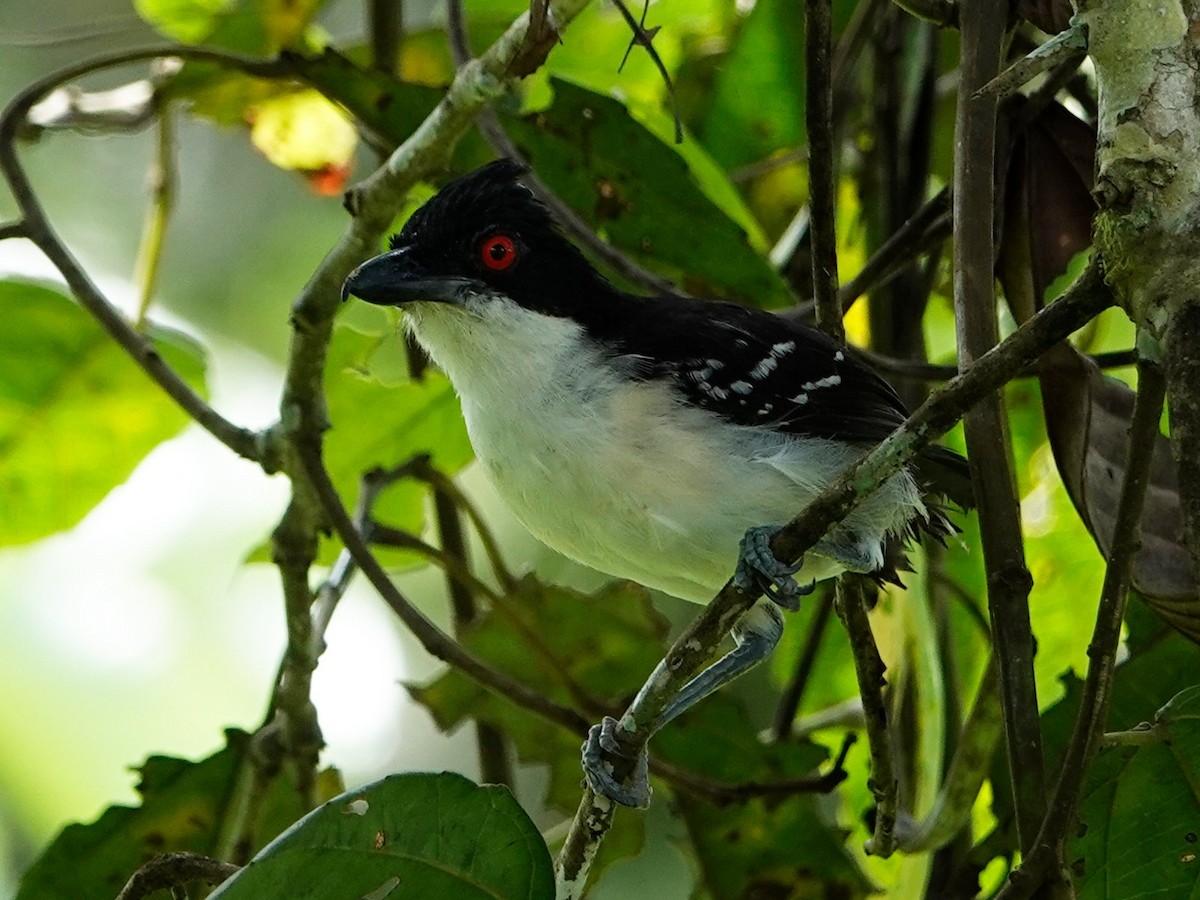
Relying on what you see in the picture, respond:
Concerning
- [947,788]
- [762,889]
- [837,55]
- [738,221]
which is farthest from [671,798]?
[837,55]

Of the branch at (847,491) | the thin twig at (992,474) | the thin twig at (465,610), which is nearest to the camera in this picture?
the branch at (847,491)

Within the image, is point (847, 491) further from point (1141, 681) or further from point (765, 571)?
point (1141, 681)

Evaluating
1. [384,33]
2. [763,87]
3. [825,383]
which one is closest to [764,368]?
[825,383]

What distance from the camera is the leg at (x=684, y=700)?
2.37 metres

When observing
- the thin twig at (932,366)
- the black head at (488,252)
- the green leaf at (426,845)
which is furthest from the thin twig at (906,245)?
the green leaf at (426,845)

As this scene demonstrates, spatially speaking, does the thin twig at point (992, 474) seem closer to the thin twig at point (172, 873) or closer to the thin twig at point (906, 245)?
the thin twig at point (906, 245)

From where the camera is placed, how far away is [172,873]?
1951mm

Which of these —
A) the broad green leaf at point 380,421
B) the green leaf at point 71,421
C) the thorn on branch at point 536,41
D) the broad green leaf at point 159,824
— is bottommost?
the broad green leaf at point 159,824

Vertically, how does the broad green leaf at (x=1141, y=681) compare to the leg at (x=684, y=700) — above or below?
below

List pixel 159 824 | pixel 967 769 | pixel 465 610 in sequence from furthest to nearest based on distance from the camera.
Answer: pixel 465 610
pixel 159 824
pixel 967 769

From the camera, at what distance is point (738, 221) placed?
315 centimetres

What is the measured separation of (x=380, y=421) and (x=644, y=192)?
85 centimetres

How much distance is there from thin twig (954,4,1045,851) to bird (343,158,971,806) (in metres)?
0.32

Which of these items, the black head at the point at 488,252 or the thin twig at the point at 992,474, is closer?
the thin twig at the point at 992,474
